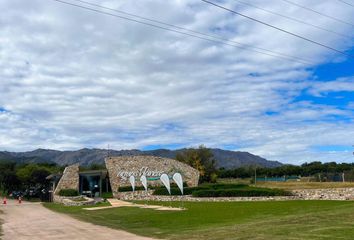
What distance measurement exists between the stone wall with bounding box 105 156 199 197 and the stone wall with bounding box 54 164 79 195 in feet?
12.2

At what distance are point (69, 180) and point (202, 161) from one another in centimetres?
2369

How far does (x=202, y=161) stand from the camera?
68.8 meters

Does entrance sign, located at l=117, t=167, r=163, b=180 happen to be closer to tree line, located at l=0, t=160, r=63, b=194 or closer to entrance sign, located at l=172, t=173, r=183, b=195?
entrance sign, located at l=172, t=173, r=183, b=195

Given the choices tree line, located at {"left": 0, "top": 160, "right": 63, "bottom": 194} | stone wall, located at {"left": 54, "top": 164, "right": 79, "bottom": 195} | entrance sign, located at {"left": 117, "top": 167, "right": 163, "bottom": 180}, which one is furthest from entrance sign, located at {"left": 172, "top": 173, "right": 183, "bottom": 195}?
tree line, located at {"left": 0, "top": 160, "right": 63, "bottom": 194}

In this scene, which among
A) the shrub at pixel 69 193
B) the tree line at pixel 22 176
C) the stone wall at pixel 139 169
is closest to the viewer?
the shrub at pixel 69 193

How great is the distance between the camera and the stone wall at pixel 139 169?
51.5 metres

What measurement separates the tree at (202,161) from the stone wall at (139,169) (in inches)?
446

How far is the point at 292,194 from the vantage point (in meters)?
36.3

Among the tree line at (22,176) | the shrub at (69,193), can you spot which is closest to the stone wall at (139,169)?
the shrub at (69,193)

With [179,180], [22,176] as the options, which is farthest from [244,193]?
[22,176]

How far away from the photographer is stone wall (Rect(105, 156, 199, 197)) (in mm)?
51500

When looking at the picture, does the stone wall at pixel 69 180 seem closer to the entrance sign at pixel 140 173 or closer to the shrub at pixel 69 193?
the shrub at pixel 69 193

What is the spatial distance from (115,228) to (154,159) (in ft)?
114

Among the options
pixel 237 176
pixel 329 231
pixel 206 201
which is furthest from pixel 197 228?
pixel 237 176
